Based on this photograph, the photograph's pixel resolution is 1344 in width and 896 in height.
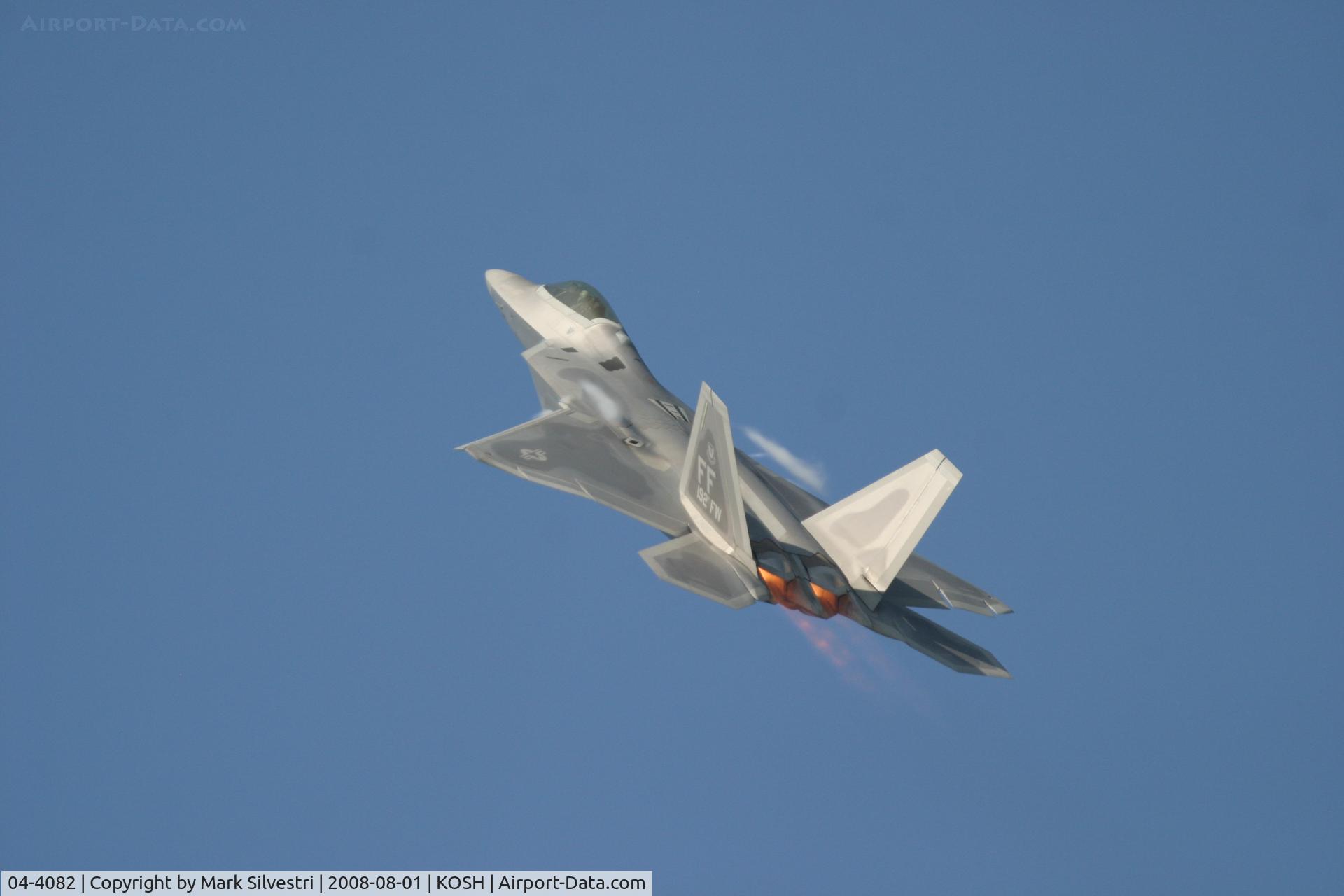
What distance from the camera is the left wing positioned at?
29.4m

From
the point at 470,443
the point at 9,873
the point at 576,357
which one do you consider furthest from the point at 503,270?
the point at 9,873

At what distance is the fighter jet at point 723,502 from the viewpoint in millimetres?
27250

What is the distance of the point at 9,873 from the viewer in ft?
101

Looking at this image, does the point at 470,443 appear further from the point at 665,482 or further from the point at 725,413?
the point at 725,413

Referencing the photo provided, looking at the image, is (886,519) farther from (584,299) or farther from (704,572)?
(584,299)

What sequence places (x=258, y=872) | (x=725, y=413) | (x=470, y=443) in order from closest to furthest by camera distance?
(x=725, y=413), (x=470, y=443), (x=258, y=872)

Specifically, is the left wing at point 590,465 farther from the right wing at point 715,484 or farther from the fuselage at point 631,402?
the right wing at point 715,484

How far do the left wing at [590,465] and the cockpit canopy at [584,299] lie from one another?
148 inches

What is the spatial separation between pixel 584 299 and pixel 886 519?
32.2ft

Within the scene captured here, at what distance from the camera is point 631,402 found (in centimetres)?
3192

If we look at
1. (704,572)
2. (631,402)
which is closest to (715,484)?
(704,572)

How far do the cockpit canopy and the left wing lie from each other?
3.76m

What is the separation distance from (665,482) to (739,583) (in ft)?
10.2

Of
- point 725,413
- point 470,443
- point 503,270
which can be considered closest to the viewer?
point 725,413
